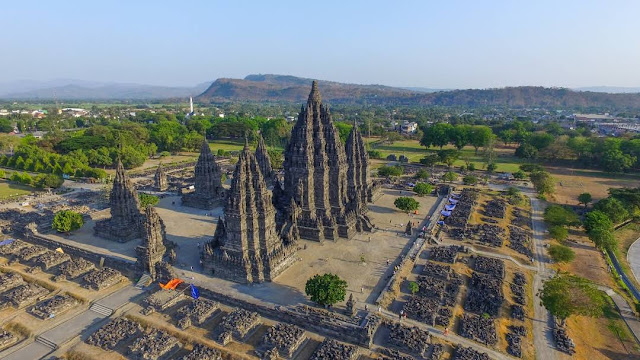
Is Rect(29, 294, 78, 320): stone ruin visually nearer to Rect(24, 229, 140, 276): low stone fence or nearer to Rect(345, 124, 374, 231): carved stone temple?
Rect(24, 229, 140, 276): low stone fence

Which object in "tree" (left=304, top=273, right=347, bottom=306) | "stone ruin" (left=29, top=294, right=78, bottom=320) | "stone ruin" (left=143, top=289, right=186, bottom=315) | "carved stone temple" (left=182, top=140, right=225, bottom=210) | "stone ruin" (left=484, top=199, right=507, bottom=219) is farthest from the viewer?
"stone ruin" (left=484, top=199, right=507, bottom=219)

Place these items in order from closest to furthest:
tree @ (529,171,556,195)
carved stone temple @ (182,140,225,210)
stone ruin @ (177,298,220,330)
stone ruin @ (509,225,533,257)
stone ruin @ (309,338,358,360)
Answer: stone ruin @ (309,338,358,360)
stone ruin @ (177,298,220,330)
stone ruin @ (509,225,533,257)
carved stone temple @ (182,140,225,210)
tree @ (529,171,556,195)

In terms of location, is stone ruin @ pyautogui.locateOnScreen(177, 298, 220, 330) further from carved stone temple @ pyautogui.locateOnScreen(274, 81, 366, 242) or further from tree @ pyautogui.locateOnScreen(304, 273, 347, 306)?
carved stone temple @ pyautogui.locateOnScreen(274, 81, 366, 242)

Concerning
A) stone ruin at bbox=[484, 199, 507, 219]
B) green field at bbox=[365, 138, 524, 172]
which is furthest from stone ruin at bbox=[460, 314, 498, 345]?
green field at bbox=[365, 138, 524, 172]

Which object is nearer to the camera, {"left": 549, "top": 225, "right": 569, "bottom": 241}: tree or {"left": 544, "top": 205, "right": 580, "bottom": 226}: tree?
{"left": 549, "top": 225, "right": 569, "bottom": 241}: tree

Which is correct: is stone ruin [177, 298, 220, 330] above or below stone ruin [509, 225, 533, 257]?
below

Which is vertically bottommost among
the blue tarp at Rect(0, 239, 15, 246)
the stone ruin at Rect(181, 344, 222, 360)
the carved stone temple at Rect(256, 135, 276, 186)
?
the blue tarp at Rect(0, 239, 15, 246)

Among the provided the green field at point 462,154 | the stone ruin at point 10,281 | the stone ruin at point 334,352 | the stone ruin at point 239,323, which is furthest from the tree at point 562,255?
the stone ruin at point 10,281
